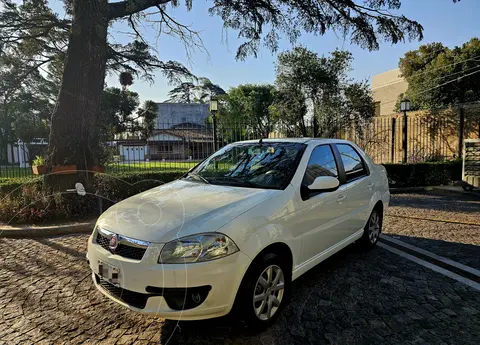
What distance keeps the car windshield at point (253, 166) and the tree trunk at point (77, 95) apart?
4230mm

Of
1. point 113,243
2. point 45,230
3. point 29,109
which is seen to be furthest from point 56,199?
point 29,109

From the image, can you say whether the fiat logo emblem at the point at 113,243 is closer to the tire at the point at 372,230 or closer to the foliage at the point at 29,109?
the tire at the point at 372,230

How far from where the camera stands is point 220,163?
4.07m

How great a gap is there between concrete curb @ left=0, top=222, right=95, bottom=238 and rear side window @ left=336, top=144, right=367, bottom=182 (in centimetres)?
485

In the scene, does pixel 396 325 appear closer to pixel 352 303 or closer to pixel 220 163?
pixel 352 303

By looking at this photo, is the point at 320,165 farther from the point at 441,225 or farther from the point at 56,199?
the point at 56,199

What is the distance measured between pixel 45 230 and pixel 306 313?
5.17 meters

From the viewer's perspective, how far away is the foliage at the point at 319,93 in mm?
13258

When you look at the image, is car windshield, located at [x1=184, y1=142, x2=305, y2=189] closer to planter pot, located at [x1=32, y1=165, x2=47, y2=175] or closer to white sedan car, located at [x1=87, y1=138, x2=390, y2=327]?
white sedan car, located at [x1=87, y1=138, x2=390, y2=327]

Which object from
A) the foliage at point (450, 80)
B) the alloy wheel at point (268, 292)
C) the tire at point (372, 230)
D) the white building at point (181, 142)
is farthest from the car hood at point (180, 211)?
the foliage at point (450, 80)

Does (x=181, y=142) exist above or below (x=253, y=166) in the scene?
above

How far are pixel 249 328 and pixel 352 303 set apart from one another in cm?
122

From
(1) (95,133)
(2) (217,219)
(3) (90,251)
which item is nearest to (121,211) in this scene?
(3) (90,251)

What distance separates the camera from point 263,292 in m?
2.72
